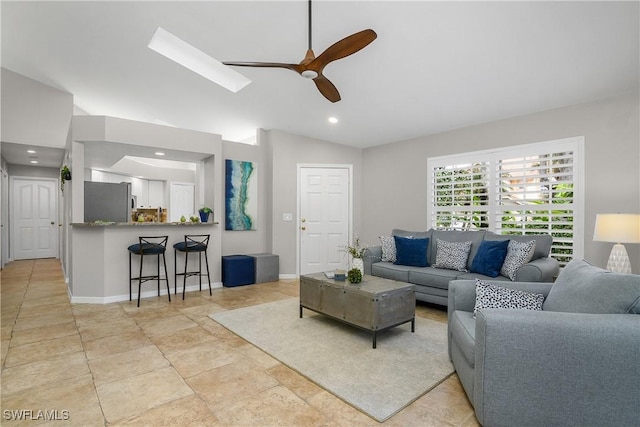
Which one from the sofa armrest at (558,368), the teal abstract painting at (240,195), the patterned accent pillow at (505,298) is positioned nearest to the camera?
the sofa armrest at (558,368)

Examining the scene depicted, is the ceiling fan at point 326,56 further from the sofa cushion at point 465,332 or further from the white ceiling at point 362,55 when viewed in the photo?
the sofa cushion at point 465,332

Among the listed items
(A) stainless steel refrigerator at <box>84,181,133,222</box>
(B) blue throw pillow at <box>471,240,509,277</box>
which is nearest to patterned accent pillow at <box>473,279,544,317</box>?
(B) blue throw pillow at <box>471,240,509,277</box>

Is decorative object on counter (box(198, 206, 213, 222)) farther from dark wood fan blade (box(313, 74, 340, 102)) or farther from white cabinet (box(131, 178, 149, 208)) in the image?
white cabinet (box(131, 178, 149, 208))

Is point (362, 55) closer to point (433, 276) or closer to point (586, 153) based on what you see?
point (433, 276)

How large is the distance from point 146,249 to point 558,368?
4383 millimetres

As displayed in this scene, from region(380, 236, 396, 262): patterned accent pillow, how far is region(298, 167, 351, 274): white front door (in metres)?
1.57

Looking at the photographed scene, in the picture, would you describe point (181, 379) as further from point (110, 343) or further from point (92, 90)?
point (92, 90)

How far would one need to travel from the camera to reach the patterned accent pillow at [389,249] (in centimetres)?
468

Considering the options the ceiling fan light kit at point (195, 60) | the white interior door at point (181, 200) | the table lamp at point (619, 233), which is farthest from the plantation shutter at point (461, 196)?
the white interior door at point (181, 200)

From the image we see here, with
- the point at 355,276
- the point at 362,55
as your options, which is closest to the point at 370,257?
the point at 355,276

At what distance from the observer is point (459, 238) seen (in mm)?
4383

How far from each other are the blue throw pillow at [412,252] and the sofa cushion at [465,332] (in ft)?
6.37

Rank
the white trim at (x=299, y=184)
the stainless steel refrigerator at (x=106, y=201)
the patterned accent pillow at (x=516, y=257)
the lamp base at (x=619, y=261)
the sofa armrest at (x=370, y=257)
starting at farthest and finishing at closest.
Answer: the white trim at (x=299, y=184) → the stainless steel refrigerator at (x=106, y=201) → the sofa armrest at (x=370, y=257) → the patterned accent pillow at (x=516, y=257) → the lamp base at (x=619, y=261)

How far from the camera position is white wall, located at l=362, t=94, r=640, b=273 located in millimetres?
3516
